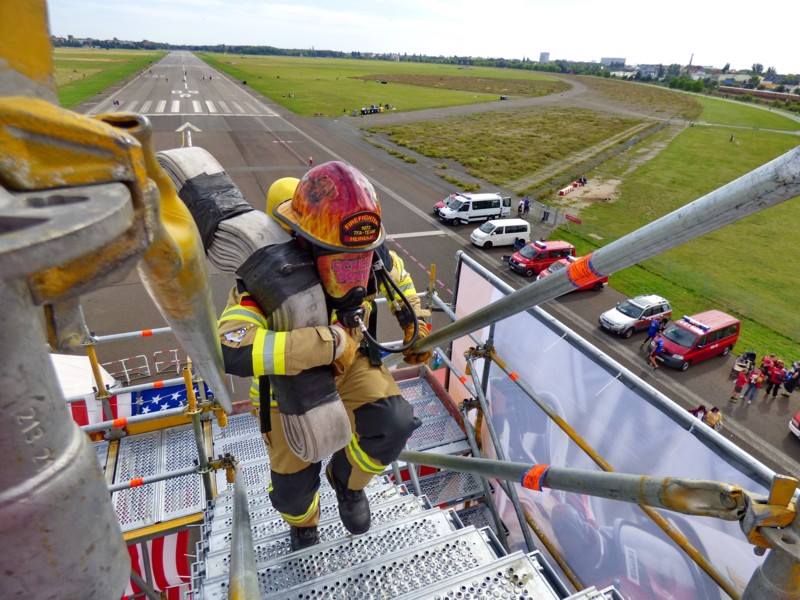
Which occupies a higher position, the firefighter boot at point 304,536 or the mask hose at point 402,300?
the mask hose at point 402,300

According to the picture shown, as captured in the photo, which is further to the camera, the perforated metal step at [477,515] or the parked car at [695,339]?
the parked car at [695,339]

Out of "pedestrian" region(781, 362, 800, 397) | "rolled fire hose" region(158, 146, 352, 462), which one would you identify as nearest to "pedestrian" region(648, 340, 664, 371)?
"pedestrian" region(781, 362, 800, 397)

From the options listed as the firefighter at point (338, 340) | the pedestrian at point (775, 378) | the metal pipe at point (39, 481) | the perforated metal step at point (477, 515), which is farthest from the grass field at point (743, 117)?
the metal pipe at point (39, 481)

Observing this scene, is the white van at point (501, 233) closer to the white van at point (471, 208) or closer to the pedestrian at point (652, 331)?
the white van at point (471, 208)

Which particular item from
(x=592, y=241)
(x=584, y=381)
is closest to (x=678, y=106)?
(x=592, y=241)

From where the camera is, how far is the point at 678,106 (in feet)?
267

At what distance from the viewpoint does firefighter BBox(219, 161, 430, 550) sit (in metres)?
3.14

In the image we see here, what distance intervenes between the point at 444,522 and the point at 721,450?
234cm

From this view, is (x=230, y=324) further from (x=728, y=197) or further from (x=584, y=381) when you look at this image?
(x=584, y=381)

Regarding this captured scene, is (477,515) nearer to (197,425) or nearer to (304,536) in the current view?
(304,536)

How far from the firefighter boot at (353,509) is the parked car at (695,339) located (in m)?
14.3

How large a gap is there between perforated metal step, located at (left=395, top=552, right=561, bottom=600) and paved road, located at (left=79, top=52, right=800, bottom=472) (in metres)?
10.3

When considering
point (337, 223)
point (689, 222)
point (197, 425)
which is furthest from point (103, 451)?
point (689, 222)

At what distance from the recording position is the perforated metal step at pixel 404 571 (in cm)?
360
